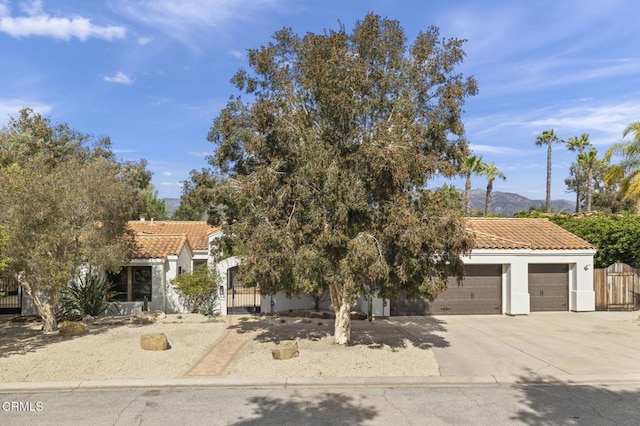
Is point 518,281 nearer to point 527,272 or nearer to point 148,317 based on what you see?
point 527,272

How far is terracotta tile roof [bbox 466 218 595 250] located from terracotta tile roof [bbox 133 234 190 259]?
12.7 meters

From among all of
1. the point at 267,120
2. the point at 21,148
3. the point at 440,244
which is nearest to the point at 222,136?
the point at 267,120

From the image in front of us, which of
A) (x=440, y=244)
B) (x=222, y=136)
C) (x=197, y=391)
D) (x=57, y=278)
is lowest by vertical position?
(x=197, y=391)

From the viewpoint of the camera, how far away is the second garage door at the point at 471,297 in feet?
60.8

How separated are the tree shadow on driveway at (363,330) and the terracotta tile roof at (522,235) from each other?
14.9 ft

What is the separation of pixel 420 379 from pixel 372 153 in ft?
16.4

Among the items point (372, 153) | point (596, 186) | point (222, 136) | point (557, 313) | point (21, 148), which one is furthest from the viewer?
point (596, 186)

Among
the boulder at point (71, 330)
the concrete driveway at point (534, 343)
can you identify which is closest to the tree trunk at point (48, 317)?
the boulder at point (71, 330)

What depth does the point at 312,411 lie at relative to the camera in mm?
7836

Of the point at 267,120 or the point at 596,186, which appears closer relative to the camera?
the point at 267,120

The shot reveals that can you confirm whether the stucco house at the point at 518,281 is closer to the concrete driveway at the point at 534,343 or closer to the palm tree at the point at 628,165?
the concrete driveway at the point at 534,343

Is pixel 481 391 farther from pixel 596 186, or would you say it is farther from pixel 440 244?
pixel 596 186

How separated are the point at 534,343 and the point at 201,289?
12.2 m

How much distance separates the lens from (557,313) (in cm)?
1884
